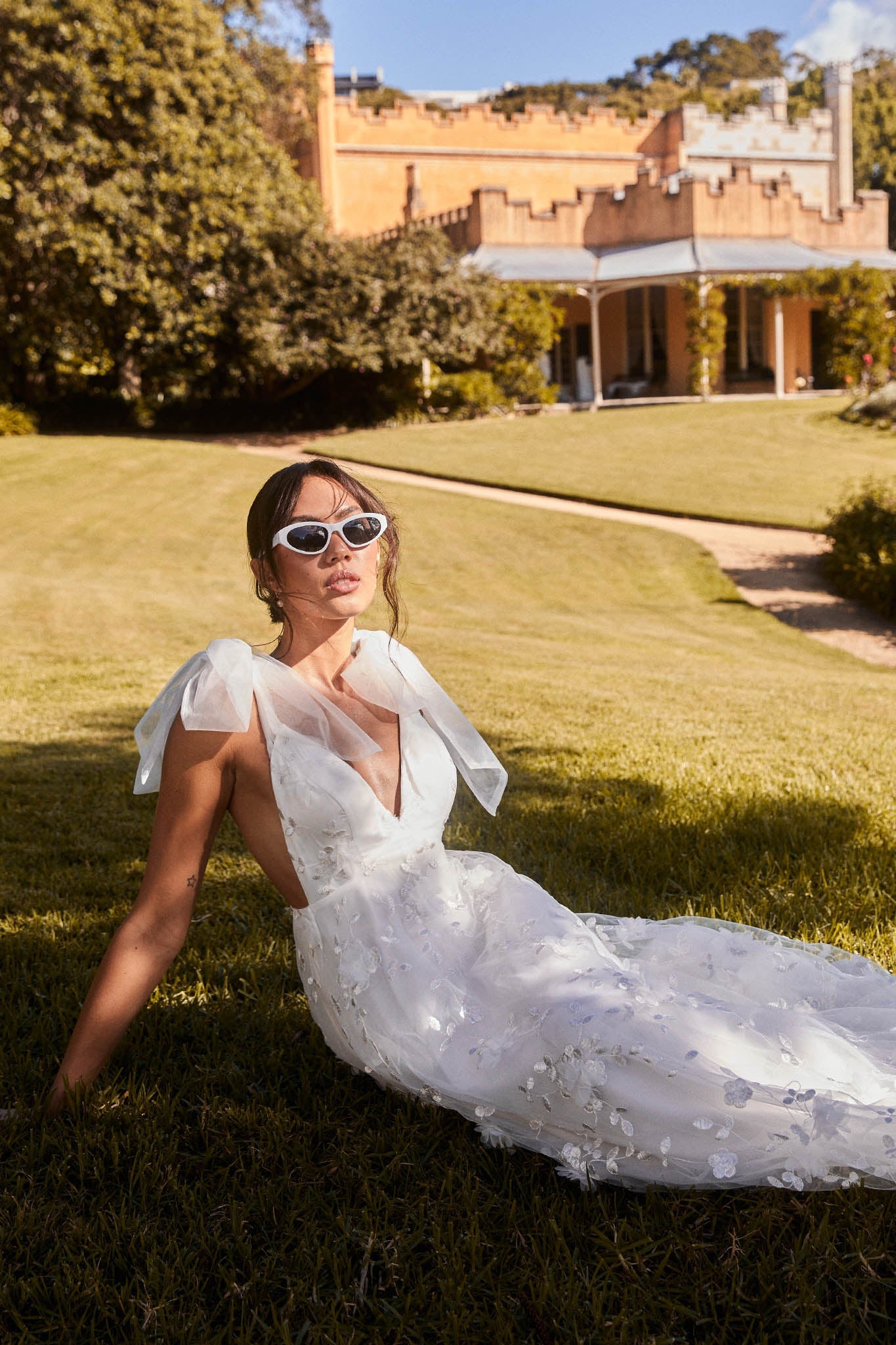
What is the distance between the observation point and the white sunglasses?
2383mm

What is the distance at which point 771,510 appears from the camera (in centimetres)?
1650

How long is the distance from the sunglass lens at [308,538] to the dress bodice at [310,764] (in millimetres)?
241

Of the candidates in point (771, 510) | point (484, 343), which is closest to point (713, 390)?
point (484, 343)

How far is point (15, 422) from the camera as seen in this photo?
2420 centimetres

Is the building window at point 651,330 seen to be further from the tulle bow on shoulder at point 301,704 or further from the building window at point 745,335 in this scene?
the tulle bow on shoulder at point 301,704

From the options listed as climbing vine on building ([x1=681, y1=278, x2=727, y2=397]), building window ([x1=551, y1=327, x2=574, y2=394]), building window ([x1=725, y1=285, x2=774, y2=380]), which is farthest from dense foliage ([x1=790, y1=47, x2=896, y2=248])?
climbing vine on building ([x1=681, y1=278, x2=727, y2=397])

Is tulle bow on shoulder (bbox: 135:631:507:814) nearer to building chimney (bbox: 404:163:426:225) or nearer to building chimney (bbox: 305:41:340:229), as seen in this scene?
building chimney (bbox: 305:41:340:229)

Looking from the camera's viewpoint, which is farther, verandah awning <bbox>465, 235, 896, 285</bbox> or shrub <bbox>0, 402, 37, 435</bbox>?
verandah awning <bbox>465, 235, 896, 285</bbox>

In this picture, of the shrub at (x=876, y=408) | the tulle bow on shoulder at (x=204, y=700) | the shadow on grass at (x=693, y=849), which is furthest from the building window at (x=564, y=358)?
the tulle bow on shoulder at (x=204, y=700)

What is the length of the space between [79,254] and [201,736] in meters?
22.1

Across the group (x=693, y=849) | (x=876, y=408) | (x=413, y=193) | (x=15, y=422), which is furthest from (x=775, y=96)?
(x=693, y=849)

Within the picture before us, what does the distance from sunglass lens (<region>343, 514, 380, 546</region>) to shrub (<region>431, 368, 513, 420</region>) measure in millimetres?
24708

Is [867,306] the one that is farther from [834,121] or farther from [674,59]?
[674,59]

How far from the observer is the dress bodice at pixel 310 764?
2.27 m
